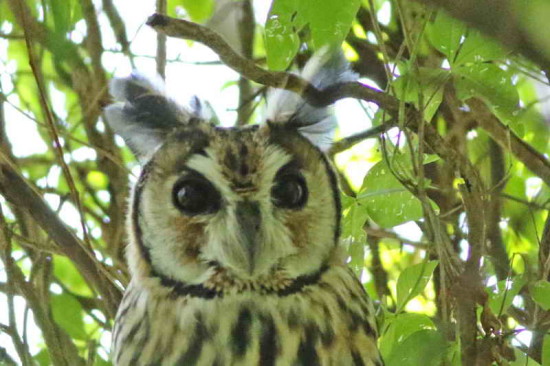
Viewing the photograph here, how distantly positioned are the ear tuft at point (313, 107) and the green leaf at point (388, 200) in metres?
0.19

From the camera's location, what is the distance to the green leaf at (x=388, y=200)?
5.38 feet

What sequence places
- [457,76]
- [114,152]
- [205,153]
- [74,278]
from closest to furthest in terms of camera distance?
[457,76], [205,153], [114,152], [74,278]

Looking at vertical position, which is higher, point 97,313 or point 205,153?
point 205,153

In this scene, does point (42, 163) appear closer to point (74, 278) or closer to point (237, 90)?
point (74, 278)

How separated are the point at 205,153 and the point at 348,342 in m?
0.49

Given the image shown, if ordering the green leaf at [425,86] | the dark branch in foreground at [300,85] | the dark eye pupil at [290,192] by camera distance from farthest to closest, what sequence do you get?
the dark eye pupil at [290,192], the green leaf at [425,86], the dark branch in foreground at [300,85]

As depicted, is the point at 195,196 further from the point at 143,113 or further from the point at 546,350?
the point at 546,350

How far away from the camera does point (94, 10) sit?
93.8 inches

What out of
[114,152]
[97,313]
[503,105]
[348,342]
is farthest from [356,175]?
[503,105]

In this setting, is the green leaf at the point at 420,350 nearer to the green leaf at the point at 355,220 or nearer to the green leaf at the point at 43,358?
the green leaf at the point at 355,220

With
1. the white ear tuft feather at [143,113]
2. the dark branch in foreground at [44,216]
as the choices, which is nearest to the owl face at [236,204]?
the white ear tuft feather at [143,113]

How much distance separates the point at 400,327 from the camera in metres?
1.58

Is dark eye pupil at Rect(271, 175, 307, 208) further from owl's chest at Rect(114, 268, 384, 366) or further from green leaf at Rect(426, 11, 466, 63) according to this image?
green leaf at Rect(426, 11, 466, 63)

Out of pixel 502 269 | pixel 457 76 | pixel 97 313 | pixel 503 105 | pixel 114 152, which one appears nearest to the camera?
pixel 503 105
